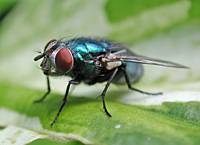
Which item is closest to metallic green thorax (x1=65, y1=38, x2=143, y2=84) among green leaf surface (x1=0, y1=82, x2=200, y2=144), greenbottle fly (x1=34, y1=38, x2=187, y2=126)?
greenbottle fly (x1=34, y1=38, x2=187, y2=126)

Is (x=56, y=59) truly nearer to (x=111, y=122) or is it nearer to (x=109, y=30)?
(x=111, y=122)

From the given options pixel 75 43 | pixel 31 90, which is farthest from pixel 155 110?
pixel 31 90

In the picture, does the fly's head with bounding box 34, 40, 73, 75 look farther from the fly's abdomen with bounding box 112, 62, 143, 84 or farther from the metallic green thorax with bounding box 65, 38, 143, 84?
the fly's abdomen with bounding box 112, 62, 143, 84

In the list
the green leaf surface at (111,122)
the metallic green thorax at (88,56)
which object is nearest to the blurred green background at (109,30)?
the metallic green thorax at (88,56)

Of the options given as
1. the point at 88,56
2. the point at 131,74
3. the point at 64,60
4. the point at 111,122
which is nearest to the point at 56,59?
the point at 64,60

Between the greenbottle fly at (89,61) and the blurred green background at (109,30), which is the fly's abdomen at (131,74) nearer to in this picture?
the greenbottle fly at (89,61)

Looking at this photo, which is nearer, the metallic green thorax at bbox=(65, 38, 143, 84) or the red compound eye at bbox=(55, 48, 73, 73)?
the red compound eye at bbox=(55, 48, 73, 73)
